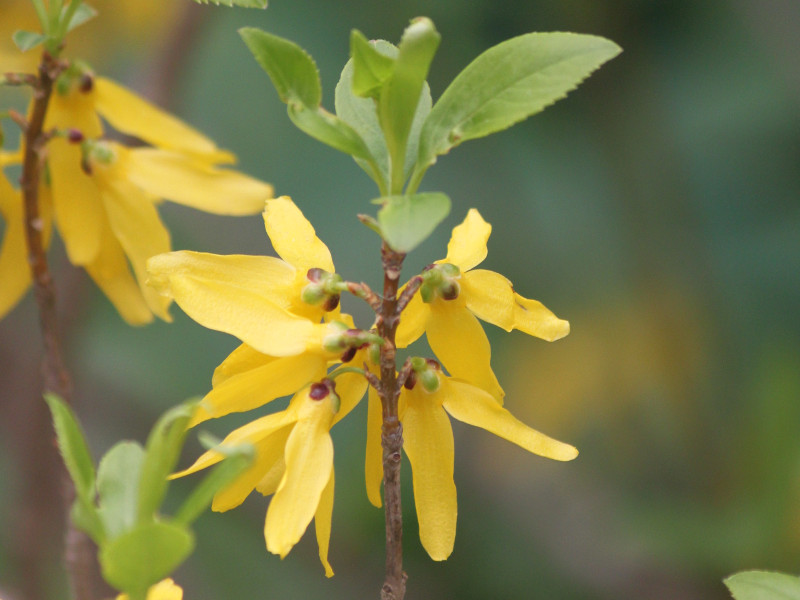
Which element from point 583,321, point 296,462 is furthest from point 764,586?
point 583,321

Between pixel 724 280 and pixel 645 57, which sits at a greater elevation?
pixel 645 57

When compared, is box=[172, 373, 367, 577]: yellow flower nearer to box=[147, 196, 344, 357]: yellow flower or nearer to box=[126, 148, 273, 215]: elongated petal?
box=[147, 196, 344, 357]: yellow flower

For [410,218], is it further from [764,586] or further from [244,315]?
[764,586]

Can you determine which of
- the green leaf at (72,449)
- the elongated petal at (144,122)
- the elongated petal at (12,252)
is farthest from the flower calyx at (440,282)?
the elongated petal at (12,252)

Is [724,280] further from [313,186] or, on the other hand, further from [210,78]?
[210,78]

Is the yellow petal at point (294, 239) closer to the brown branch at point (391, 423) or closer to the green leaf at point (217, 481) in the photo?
the brown branch at point (391, 423)

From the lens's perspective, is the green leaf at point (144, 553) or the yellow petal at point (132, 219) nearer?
the green leaf at point (144, 553)

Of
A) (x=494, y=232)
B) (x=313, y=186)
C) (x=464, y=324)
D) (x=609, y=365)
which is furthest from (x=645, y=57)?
(x=464, y=324)

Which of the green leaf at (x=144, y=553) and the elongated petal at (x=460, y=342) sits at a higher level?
the elongated petal at (x=460, y=342)
